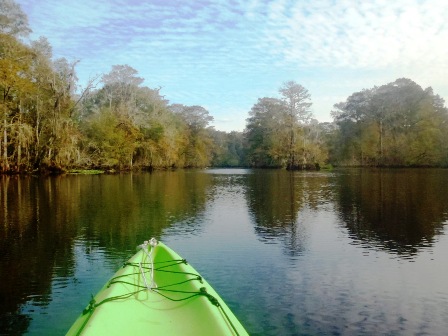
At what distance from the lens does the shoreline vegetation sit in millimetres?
36438

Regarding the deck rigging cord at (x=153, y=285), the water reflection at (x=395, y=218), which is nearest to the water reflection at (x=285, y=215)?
the water reflection at (x=395, y=218)

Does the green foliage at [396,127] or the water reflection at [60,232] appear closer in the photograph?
the water reflection at [60,232]

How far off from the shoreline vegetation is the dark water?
23.7 metres

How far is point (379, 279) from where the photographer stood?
735cm

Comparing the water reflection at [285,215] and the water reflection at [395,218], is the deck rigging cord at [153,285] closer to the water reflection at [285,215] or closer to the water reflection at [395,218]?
the water reflection at [285,215]

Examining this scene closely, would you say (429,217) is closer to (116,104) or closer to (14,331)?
(14,331)

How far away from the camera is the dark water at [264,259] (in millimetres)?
5695

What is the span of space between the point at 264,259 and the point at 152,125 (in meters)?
49.9

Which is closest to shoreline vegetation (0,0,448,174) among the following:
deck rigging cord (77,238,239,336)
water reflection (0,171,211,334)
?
water reflection (0,171,211,334)

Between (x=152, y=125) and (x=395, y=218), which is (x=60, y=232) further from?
(x=152, y=125)

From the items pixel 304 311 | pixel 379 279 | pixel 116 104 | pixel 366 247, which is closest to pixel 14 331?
pixel 304 311

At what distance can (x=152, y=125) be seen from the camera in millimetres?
56906

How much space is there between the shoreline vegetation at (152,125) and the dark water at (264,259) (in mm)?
23697

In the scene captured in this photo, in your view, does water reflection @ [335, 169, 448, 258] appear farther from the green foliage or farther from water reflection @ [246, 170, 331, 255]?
the green foliage
